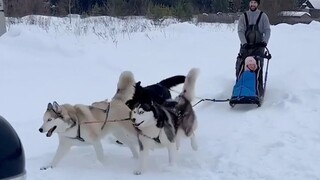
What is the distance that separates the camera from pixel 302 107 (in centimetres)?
684

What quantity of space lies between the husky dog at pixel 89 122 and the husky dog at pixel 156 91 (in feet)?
0.79

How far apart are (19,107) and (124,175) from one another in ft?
9.77

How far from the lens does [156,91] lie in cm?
558

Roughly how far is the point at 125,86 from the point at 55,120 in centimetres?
85

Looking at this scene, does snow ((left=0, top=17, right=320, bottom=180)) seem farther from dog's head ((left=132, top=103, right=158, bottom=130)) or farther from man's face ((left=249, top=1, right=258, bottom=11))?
man's face ((left=249, top=1, right=258, bottom=11))

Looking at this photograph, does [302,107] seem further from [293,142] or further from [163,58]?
[163,58]

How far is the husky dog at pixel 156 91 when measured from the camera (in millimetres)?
4750

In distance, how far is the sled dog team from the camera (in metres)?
4.75

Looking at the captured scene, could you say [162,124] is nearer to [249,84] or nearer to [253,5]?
[249,84]

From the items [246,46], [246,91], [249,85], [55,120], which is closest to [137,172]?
[55,120]

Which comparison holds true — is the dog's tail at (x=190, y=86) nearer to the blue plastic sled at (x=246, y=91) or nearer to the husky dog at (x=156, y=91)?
the husky dog at (x=156, y=91)

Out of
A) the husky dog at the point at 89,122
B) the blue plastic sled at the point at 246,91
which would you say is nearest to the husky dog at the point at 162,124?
the husky dog at the point at 89,122

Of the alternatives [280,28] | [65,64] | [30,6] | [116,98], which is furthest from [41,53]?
[30,6]

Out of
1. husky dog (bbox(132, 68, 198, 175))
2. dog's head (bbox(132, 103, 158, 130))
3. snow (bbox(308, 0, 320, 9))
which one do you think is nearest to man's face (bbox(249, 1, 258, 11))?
husky dog (bbox(132, 68, 198, 175))
